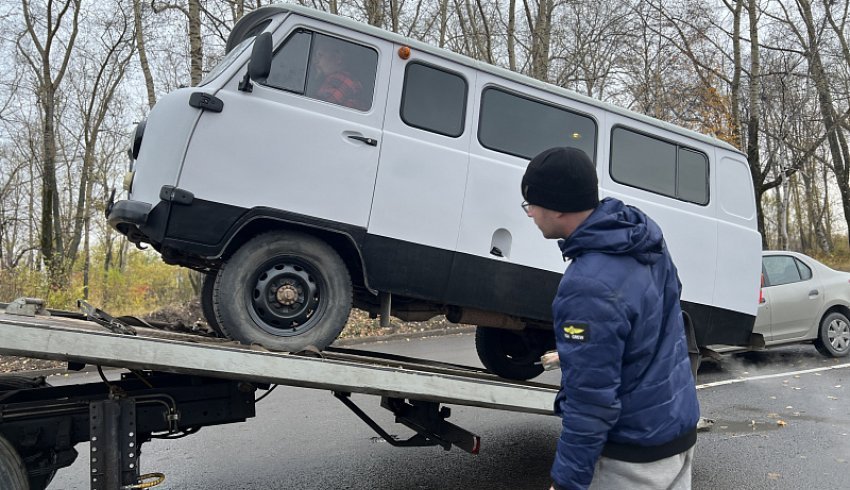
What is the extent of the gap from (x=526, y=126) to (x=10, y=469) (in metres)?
3.78

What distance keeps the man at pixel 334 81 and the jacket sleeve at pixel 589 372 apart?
8.32 feet

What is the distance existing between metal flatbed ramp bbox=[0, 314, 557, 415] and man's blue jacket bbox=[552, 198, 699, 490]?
1335 millimetres

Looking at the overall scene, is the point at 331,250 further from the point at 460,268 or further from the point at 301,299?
the point at 460,268

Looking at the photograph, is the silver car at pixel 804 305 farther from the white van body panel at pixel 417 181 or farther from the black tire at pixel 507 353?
the white van body panel at pixel 417 181

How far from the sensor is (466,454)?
17.6 feet

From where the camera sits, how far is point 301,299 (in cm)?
376

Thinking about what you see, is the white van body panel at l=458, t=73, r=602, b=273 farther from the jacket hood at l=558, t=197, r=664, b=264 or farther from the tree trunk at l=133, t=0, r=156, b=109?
A: the tree trunk at l=133, t=0, r=156, b=109

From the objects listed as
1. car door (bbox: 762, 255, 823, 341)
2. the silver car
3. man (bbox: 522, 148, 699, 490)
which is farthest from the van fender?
car door (bbox: 762, 255, 823, 341)

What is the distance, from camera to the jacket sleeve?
1.84m

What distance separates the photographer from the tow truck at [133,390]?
2721 millimetres

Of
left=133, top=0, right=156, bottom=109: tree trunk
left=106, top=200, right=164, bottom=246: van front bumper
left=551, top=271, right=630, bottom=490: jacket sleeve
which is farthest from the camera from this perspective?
left=133, top=0, right=156, bottom=109: tree trunk

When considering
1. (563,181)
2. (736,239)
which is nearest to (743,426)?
(736,239)

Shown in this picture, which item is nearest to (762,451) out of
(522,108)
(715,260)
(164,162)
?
(715,260)

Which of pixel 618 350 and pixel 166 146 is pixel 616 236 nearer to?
pixel 618 350
